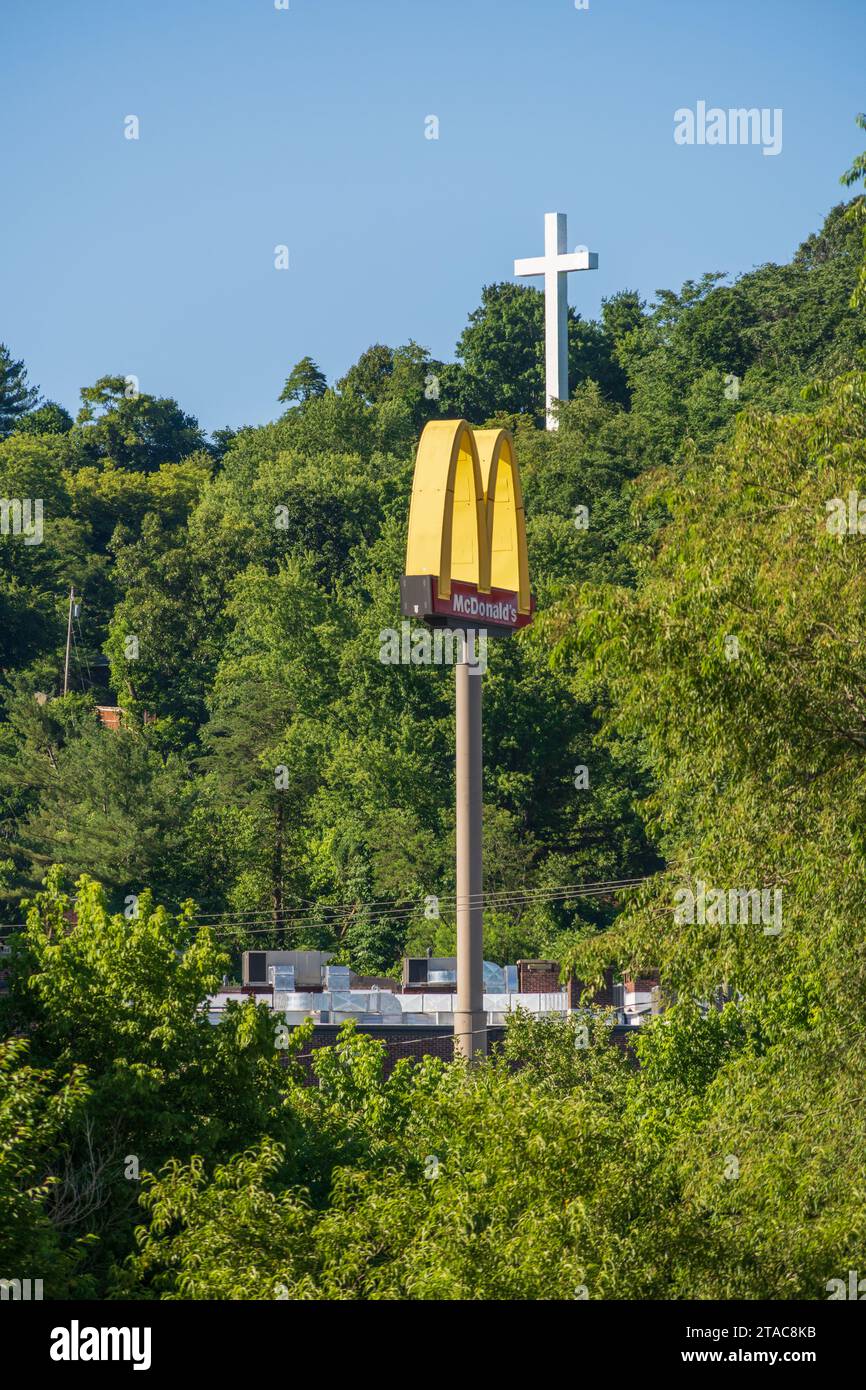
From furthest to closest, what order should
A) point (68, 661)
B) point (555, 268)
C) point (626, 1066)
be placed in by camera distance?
point (68, 661) < point (555, 268) < point (626, 1066)

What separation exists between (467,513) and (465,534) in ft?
1.27

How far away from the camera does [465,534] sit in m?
31.7

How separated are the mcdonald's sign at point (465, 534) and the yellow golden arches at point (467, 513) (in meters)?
0.01

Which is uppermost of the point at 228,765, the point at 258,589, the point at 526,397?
the point at 526,397

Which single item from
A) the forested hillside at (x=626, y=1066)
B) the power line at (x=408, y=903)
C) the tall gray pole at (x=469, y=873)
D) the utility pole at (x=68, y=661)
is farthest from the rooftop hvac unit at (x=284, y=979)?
the utility pole at (x=68, y=661)

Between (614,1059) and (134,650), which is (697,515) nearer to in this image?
(614,1059)

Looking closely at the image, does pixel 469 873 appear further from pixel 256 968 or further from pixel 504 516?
pixel 256 968

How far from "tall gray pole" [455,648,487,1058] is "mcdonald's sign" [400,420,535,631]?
117 centimetres

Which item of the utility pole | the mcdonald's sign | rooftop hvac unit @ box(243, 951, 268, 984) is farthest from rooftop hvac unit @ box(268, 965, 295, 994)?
the utility pole

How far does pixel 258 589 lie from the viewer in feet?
288

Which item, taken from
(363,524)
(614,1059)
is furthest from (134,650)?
(614,1059)

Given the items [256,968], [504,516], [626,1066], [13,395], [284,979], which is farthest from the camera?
[13,395]

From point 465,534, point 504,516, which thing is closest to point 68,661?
point 504,516
